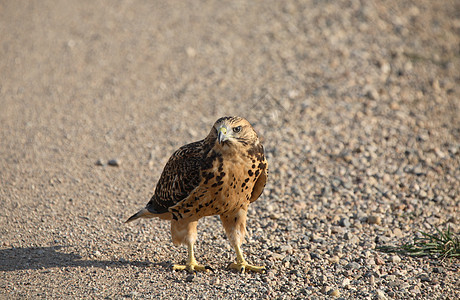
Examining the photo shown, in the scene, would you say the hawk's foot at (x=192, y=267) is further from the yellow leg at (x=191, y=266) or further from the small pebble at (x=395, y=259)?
the small pebble at (x=395, y=259)

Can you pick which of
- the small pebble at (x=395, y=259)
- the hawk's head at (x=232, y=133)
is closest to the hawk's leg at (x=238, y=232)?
the hawk's head at (x=232, y=133)

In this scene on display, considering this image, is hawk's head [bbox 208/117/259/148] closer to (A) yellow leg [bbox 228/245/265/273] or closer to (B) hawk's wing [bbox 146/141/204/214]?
(B) hawk's wing [bbox 146/141/204/214]

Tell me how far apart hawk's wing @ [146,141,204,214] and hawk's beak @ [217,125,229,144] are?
39cm

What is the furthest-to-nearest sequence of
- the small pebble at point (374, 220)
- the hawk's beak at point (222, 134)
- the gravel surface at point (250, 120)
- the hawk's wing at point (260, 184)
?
the small pebble at point (374, 220) → the gravel surface at point (250, 120) → the hawk's wing at point (260, 184) → the hawk's beak at point (222, 134)

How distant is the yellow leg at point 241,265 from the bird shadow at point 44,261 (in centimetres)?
74

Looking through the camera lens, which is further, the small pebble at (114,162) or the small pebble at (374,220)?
the small pebble at (114,162)

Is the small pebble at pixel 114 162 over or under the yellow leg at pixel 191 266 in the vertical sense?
over

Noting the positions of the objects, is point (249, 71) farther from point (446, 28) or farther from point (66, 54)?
point (446, 28)

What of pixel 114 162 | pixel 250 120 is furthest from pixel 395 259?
pixel 114 162

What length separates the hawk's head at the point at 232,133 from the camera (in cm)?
484

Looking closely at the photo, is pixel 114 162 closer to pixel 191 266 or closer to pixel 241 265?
pixel 191 266

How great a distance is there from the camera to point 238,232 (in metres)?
5.44

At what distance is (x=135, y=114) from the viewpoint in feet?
30.6

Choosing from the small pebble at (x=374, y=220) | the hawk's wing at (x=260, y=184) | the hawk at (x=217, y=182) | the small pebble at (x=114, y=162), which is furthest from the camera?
the small pebble at (x=114, y=162)
